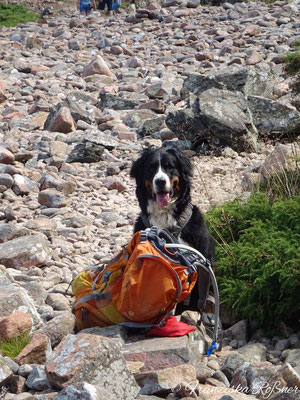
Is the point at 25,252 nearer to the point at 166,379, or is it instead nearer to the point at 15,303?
the point at 15,303

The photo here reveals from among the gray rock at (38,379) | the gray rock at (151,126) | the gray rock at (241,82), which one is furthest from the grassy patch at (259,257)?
the gray rock at (241,82)

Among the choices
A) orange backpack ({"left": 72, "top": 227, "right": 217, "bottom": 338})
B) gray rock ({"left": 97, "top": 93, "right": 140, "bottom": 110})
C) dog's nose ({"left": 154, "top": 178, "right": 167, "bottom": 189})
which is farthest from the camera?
gray rock ({"left": 97, "top": 93, "right": 140, "bottom": 110})

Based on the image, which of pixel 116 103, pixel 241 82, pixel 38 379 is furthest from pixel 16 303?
pixel 116 103

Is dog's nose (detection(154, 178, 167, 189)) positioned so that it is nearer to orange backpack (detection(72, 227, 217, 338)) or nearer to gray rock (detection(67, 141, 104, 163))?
orange backpack (detection(72, 227, 217, 338))

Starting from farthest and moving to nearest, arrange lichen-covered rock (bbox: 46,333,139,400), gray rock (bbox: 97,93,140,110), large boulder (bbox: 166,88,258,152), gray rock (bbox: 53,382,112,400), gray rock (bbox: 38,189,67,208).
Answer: gray rock (bbox: 97,93,140,110) → large boulder (bbox: 166,88,258,152) → gray rock (bbox: 38,189,67,208) → lichen-covered rock (bbox: 46,333,139,400) → gray rock (bbox: 53,382,112,400)

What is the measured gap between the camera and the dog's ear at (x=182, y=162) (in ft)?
18.9

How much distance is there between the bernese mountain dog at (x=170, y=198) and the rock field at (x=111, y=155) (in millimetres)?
862

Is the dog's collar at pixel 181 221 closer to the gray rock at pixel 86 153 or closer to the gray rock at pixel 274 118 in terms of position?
the gray rock at pixel 86 153

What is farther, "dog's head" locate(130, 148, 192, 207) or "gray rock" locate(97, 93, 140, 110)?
"gray rock" locate(97, 93, 140, 110)

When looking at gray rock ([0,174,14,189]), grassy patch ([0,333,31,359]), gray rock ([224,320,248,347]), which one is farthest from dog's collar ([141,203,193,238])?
gray rock ([0,174,14,189])

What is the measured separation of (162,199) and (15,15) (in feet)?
68.1

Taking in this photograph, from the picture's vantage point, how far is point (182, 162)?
576 centimetres

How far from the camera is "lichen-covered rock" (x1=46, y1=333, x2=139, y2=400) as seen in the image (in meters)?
3.37

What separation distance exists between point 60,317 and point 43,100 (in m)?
8.95
